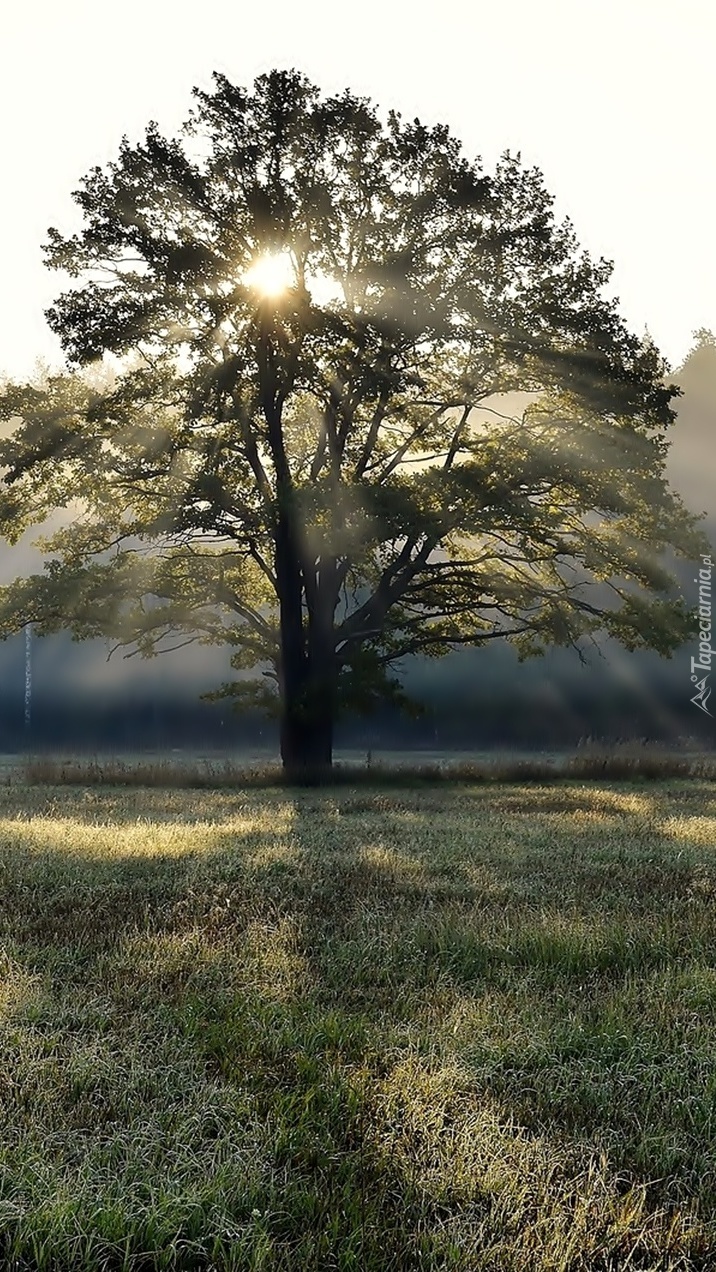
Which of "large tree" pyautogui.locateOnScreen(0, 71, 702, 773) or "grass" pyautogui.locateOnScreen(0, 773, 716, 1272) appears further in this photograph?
"large tree" pyautogui.locateOnScreen(0, 71, 702, 773)

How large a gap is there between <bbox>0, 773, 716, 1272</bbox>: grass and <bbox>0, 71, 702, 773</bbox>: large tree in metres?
14.8

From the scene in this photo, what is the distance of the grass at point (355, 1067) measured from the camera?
11.1ft

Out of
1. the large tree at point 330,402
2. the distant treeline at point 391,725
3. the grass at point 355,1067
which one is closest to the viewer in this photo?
the grass at point 355,1067

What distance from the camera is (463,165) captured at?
81.2 ft

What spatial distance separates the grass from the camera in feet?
11.1

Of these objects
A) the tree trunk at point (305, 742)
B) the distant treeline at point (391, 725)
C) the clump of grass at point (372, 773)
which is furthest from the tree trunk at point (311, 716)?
the distant treeline at point (391, 725)

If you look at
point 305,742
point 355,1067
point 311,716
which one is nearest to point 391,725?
point 305,742

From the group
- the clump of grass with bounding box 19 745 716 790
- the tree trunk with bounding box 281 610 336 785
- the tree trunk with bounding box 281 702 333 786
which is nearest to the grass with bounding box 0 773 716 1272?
the tree trunk with bounding box 281 610 336 785

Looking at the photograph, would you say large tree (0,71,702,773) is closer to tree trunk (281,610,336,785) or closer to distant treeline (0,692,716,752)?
tree trunk (281,610,336,785)

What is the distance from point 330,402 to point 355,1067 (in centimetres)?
2242

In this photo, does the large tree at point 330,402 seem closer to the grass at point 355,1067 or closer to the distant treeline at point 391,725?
the grass at point 355,1067

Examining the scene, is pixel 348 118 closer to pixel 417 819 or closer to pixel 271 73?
pixel 271 73

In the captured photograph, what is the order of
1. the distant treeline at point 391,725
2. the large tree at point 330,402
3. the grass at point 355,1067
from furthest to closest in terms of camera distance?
the distant treeline at point 391,725, the large tree at point 330,402, the grass at point 355,1067

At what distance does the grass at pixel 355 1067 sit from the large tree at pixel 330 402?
14795mm
